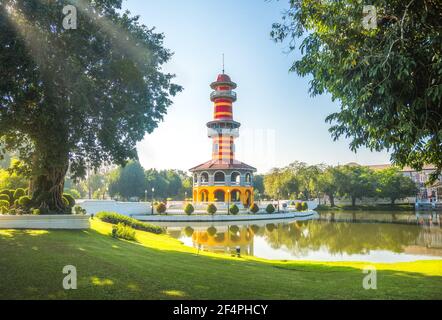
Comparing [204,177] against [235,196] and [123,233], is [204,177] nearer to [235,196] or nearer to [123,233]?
[235,196]

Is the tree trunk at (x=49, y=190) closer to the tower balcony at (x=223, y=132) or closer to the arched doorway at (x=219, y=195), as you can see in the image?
the tower balcony at (x=223, y=132)

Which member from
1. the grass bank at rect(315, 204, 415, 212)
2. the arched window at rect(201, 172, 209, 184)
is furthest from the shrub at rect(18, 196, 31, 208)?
the grass bank at rect(315, 204, 415, 212)

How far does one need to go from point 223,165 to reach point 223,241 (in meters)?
29.4

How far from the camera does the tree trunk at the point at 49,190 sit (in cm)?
1662

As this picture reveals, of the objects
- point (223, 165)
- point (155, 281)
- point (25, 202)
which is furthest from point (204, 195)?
point (155, 281)

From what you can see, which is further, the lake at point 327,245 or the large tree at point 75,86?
the lake at point 327,245

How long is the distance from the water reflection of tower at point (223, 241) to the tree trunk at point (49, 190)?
834 centimetres

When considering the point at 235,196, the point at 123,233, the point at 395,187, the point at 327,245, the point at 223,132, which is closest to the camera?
the point at 123,233

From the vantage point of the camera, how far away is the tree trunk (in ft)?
54.5

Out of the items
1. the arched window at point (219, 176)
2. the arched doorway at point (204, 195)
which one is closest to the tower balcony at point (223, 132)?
the arched window at point (219, 176)

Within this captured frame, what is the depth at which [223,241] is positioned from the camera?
75.3 ft
